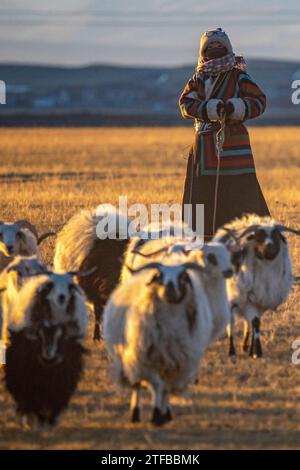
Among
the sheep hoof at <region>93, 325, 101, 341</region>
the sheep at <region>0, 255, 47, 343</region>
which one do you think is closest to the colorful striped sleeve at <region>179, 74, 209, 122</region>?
the sheep hoof at <region>93, 325, 101, 341</region>

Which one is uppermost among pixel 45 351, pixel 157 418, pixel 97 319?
pixel 97 319

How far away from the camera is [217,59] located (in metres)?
10.6

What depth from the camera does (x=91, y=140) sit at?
54719mm

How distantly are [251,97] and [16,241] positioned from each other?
251cm

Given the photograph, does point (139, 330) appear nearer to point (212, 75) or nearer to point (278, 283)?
point (278, 283)

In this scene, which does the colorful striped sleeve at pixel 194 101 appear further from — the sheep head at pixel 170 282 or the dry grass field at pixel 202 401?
the sheep head at pixel 170 282

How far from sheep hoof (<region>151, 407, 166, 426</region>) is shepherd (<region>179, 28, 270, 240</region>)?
3769 mm

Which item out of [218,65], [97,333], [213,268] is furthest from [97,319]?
[218,65]

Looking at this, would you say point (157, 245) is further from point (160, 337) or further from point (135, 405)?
point (135, 405)

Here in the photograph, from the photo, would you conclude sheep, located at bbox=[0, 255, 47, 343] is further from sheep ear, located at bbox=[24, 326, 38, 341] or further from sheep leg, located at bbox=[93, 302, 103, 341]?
sheep leg, located at bbox=[93, 302, 103, 341]

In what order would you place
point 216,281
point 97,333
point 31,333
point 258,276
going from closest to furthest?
point 31,333
point 216,281
point 258,276
point 97,333

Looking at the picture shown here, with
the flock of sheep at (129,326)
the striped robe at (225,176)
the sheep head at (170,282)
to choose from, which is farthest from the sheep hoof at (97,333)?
the sheep head at (170,282)
